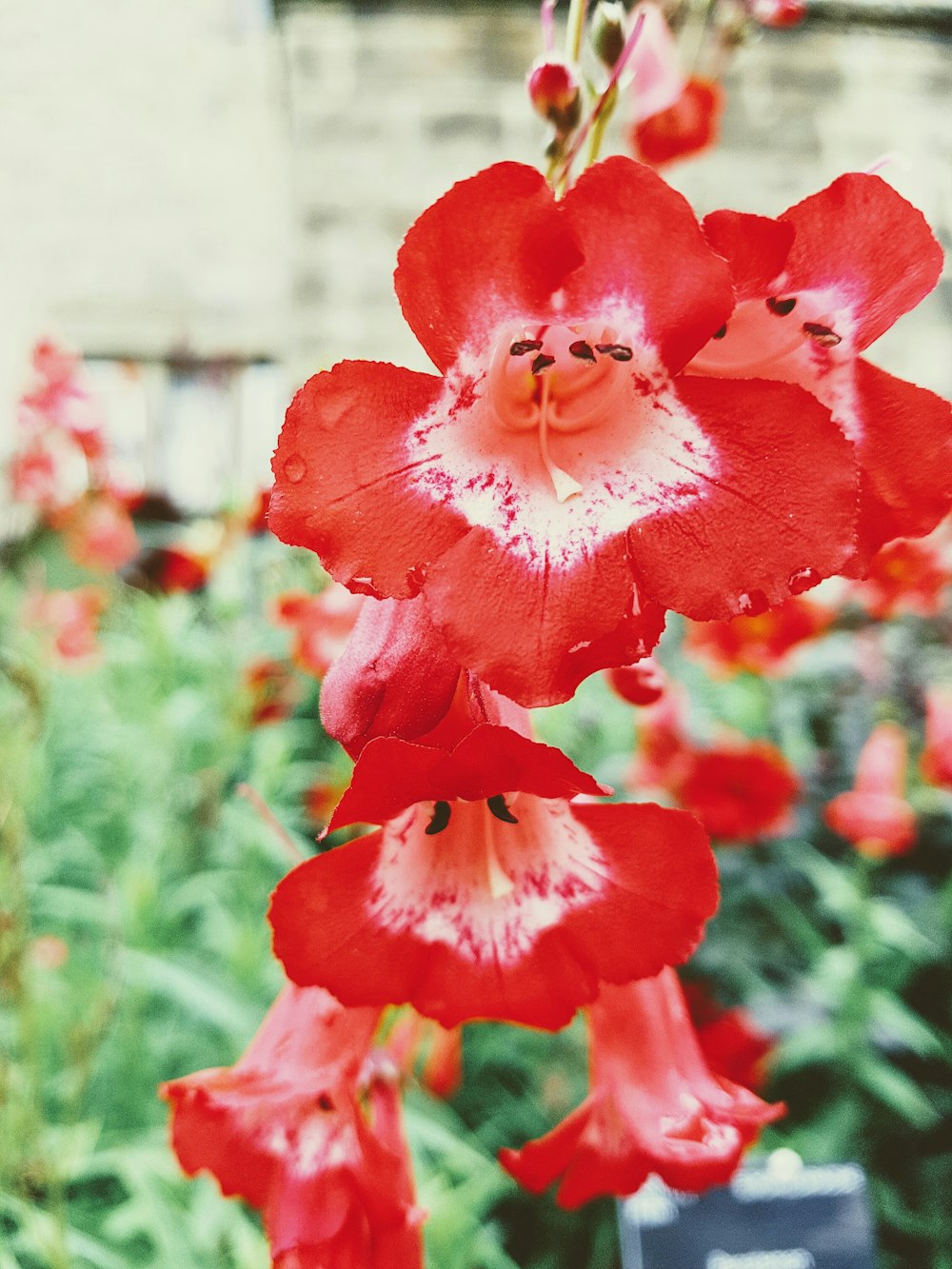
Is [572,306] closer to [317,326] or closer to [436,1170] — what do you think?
[436,1170]

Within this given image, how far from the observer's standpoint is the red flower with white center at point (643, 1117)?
0.50 meters

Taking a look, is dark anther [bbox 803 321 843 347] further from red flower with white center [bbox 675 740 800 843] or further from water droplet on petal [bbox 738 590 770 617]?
red flower with white center [bbox 675 740 800 843]

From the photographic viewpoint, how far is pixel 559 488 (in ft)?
1.25

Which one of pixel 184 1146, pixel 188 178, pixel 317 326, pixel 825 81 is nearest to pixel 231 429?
pixel 188 178

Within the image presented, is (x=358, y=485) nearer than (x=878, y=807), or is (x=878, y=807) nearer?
(x=358, y=485)

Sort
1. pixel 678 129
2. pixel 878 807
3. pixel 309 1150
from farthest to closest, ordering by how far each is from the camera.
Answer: pixel 878 807
pixel 678 129
pixel 309 1150

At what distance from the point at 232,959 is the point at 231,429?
365 centimetres

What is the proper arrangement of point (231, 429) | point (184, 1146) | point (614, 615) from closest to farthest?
point (614, 615), point (184, 1146), point (231, 429)

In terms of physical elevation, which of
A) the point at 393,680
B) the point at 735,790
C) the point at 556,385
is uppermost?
the point at 556,385

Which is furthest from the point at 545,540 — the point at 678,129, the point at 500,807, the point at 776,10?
the point at 776,10

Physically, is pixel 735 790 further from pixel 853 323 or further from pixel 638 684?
pixel 853 323

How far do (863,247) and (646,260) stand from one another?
3.9 inches

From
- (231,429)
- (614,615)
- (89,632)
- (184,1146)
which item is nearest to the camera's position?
(614,615)

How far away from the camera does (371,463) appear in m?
0.35
